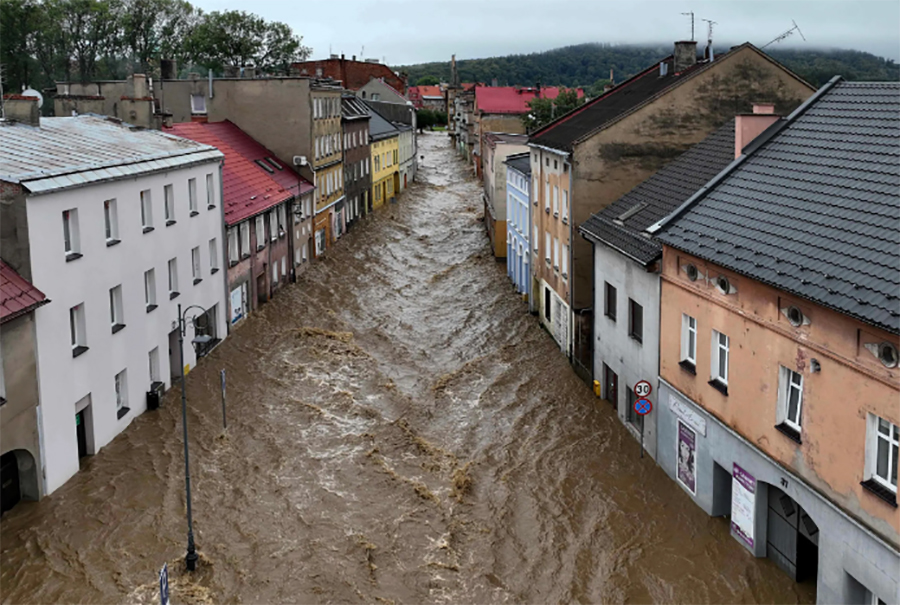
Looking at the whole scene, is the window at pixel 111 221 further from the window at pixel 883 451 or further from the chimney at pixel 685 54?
the chimney at pixel 685 54

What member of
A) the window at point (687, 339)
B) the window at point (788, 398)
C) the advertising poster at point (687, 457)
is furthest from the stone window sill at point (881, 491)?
the window at point (687, 339)

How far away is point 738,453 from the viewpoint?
17.2m

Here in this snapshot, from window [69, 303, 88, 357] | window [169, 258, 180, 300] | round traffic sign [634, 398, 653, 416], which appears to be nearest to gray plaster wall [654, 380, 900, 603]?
round traffic sign [634, 398, 653, 416]

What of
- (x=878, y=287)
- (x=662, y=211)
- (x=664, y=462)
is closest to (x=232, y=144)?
(x=662, y=211)

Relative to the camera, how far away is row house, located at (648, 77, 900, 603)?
→ 13.4 m

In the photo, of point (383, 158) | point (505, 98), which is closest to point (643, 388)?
point (383, 158)

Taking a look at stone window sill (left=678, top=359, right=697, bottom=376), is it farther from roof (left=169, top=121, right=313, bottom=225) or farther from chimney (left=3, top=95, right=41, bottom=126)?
roof (left=169, top=121, right=313, bottom=225)

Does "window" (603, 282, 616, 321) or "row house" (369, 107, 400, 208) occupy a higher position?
"row house" (369, 107, 400, 208)

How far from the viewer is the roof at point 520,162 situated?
1534 inches

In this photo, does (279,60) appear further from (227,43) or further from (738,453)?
(738,453)

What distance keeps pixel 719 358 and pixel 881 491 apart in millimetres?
5177

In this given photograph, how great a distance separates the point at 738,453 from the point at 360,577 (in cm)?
716

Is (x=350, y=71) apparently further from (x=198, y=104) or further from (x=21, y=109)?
→ (x=21, y=109)

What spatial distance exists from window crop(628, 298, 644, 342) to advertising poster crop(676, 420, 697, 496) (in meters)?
3.06
